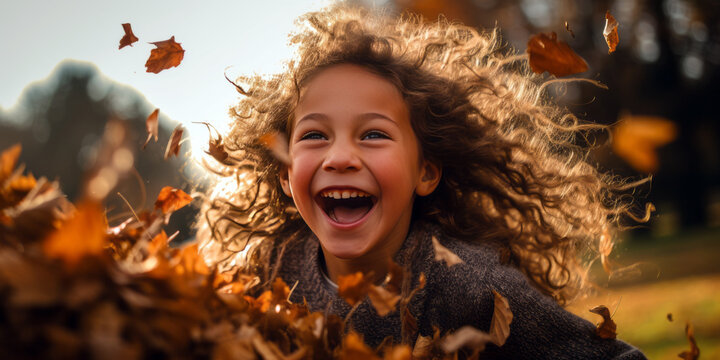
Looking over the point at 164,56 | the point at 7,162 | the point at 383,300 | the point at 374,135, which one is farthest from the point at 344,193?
the point at 7,162

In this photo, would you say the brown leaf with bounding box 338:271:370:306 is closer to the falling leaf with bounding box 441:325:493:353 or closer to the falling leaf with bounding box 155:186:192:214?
the falling leaf with bounding box 441:325:493:353

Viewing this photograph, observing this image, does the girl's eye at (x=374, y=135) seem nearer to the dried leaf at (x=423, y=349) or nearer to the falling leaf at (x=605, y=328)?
the dried leaf at (x=423, y=349)

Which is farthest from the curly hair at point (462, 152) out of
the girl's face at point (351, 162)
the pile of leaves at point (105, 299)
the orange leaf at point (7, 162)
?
the orange leaf at point (7, 162)

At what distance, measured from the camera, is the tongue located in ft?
8.05

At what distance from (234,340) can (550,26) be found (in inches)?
630

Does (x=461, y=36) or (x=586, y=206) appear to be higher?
(x=461, y=36)

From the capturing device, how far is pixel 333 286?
2723 mm

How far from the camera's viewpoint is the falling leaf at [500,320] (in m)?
2.00

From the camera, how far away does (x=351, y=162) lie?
7.52 ft

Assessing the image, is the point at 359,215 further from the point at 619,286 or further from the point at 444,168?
the point at 619,286

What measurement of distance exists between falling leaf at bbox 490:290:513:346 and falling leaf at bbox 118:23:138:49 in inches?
70.6

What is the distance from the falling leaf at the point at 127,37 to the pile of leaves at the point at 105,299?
1.01 m

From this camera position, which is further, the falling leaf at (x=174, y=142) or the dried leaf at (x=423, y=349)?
the falling leaf at (x=174, y=142)

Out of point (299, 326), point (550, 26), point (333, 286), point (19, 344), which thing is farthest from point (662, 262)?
point (19, 344)
